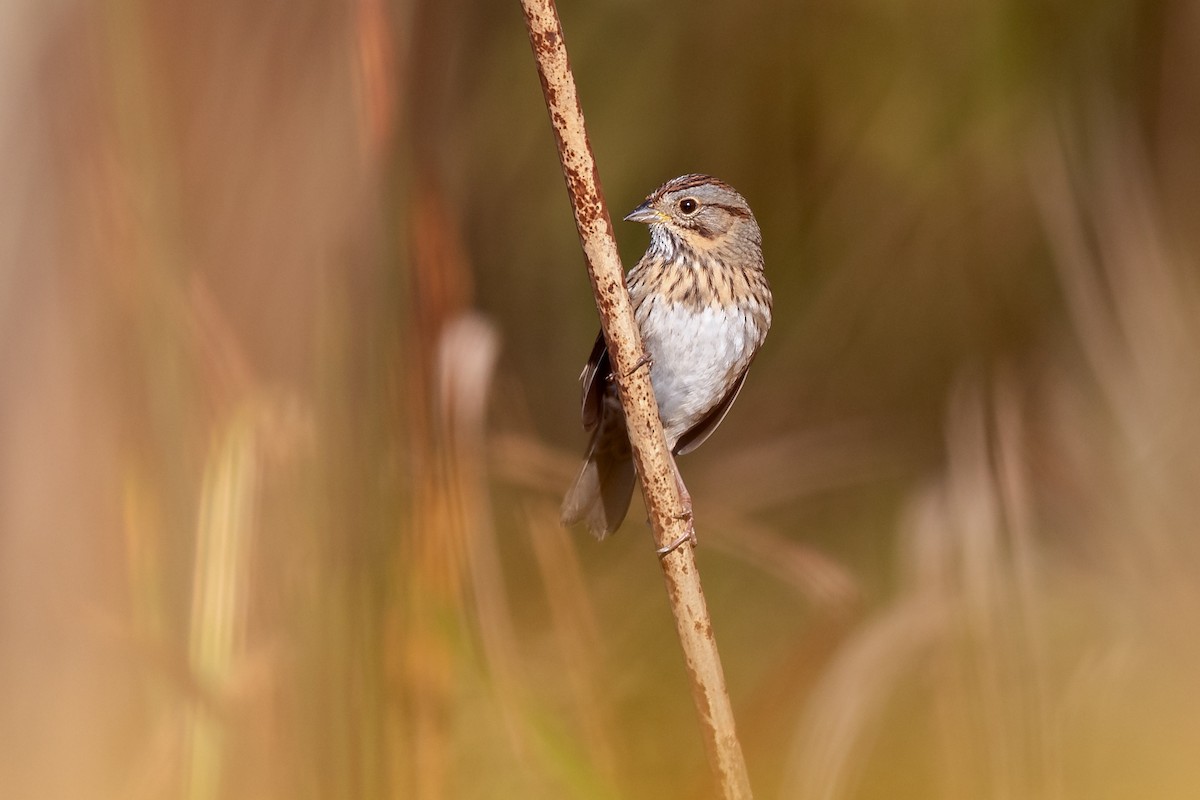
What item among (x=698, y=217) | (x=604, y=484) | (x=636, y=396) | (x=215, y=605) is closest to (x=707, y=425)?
(x=604, y=484)

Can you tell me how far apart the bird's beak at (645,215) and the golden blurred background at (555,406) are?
7 centimetres

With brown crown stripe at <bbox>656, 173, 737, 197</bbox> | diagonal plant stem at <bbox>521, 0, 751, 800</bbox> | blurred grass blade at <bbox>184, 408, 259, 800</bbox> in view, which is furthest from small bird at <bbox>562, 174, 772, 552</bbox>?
blurred grass blade at <bbox>184, 408, 259, 800</bbox>

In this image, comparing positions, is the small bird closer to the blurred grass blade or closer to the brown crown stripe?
the brown crown stripe

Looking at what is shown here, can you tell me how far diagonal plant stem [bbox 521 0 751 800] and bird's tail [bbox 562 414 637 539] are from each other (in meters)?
0.81

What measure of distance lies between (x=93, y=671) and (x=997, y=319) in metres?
2.10

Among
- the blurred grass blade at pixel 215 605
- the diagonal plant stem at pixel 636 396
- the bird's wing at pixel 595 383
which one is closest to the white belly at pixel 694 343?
the bird's wing at pixel 595 383

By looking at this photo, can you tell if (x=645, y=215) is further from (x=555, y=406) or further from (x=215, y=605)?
(x=215, y=605)

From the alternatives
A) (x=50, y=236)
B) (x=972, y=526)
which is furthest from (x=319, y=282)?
(x=972, y=526)

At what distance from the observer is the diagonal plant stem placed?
3.93 ft

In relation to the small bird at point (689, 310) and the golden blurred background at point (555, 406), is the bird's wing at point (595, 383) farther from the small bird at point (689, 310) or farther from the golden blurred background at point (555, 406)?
the golden blurred background at point (555, 406)

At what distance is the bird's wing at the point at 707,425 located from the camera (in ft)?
9.17

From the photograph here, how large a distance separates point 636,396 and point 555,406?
148 centimetres

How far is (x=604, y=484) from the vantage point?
2.54 m

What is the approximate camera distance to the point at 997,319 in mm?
2590
